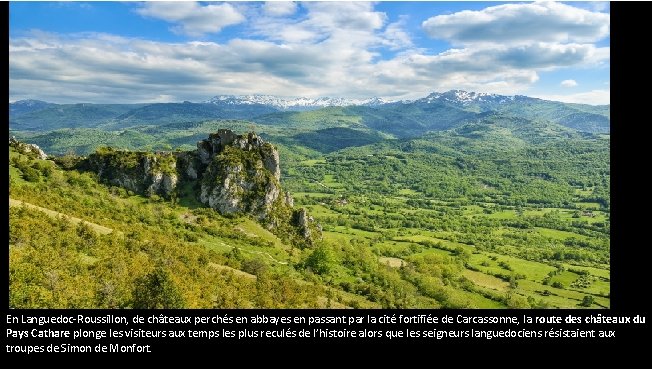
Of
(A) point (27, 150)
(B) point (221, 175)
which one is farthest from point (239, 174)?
(A) point (27, 150)

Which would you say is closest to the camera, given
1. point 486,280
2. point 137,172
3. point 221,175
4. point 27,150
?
point 27,150

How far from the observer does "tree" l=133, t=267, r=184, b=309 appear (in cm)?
4966

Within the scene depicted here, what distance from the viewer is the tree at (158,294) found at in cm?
4966

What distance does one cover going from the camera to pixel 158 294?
5025 cm

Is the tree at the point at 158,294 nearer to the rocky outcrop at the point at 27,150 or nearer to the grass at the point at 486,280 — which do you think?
the rocky outcrop at the point at 27,150

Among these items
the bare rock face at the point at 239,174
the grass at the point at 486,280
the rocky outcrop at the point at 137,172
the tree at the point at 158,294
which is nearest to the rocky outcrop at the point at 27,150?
the rocky outcrop at the point at 137,172

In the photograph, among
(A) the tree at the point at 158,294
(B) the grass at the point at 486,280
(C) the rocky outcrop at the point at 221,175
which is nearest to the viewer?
(A) the tree at the point at 158,294

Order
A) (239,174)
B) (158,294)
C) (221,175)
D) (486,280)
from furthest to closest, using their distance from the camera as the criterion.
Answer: (486,280) < (239,174) < (221,175) < (158,294)

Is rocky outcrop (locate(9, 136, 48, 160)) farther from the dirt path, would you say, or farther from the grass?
the grass

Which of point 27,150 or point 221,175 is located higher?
point 27,150

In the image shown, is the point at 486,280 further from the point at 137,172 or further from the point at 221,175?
the point at 137,172
